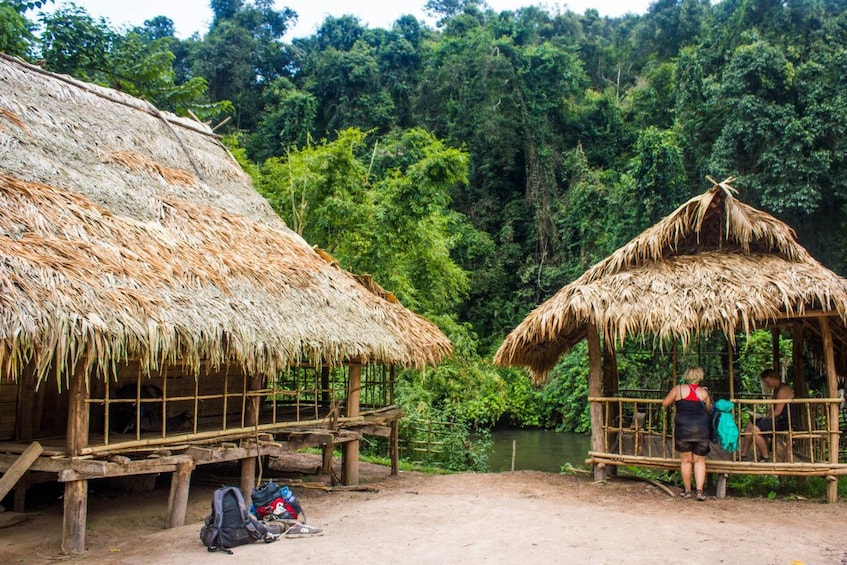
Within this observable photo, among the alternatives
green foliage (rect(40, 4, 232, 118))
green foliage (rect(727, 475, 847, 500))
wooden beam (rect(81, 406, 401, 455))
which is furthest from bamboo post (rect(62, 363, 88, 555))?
green foliage (rect(40, 4, 232, 118))

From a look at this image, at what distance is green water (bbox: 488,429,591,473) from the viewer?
14.4 m

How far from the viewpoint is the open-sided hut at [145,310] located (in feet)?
19.4

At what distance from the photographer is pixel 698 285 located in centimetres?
815

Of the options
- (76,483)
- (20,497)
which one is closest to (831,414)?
(76,483)

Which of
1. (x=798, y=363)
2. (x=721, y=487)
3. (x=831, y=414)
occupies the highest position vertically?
(x=798, y=363)

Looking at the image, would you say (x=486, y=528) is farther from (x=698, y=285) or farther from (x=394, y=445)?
(x=394, y=445)

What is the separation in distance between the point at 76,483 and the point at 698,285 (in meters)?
6.75

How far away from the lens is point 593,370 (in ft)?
29.4

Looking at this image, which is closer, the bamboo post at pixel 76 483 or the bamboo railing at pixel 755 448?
the bamboo post at pixel 76 483

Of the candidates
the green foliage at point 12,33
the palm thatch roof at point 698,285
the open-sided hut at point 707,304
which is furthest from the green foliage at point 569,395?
the green foliage at point 12,33

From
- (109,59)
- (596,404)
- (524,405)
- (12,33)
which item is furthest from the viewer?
(524,405)

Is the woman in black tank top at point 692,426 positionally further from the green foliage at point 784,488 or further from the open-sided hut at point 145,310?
the open-sided hut at point 145,310

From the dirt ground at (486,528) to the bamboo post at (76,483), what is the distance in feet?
0.51

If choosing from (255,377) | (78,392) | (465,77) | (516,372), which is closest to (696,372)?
(255,377)
